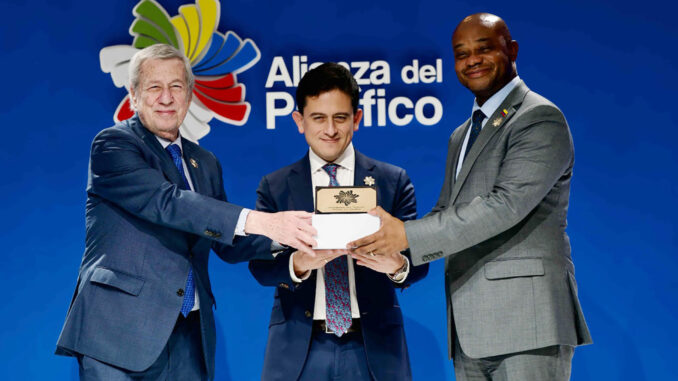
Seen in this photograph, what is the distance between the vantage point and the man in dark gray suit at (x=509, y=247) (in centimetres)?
215

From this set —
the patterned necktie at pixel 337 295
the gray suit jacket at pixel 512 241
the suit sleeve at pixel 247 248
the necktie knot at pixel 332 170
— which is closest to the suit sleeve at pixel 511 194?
the gray suit jacket at pixel 512 241

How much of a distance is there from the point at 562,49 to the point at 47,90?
123 inches

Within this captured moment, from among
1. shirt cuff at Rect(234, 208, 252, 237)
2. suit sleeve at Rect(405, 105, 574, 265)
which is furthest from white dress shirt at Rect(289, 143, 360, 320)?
suit sleeve at Rect(405, 105, 574, 265)

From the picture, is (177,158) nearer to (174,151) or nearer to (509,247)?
(174,151)

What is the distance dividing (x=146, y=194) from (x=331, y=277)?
775 mm

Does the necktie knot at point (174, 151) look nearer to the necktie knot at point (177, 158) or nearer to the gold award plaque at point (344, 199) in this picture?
the necktie knot at point (177, 158)

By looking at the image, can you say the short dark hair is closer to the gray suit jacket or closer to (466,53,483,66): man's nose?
(466,53,483,66): man's nose

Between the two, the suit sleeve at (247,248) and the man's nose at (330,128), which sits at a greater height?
the man's nose at (330,128)

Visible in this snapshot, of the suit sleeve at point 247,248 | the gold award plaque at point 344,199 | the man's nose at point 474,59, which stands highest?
the man's nose at point 474,59

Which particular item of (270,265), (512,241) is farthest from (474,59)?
(270,265)

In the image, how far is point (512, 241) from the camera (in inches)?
87.0

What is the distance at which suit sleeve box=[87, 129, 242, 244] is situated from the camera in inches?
92.2

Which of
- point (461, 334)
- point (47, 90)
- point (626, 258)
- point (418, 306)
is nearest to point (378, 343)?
point (461, 334)

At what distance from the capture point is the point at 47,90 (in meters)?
4.14
